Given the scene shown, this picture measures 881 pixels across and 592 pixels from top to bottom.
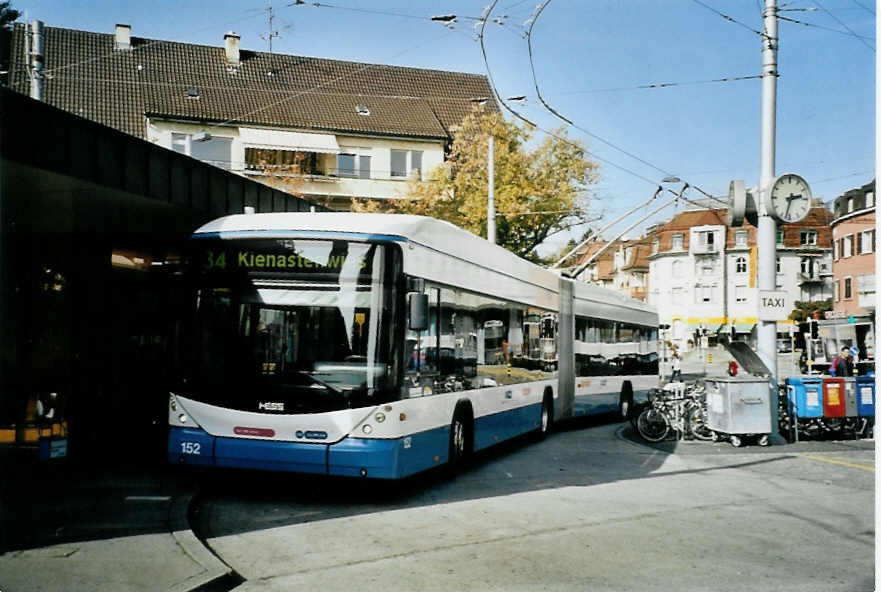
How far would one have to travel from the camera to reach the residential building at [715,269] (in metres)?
89.0

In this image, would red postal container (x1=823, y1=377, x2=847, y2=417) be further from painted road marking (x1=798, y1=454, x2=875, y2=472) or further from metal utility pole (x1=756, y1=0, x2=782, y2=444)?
painted road marking (x1=798, y1=454, x2=875, y2=472)

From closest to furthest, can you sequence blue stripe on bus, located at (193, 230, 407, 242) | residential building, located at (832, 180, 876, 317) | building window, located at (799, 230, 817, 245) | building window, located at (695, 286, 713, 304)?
blue stripe on bus, located at (193, 230, 407, 242) < residential building, located at (832, 180, 876, 317) < building window, located at (799, 230, 817, 245) < building window, located at (695, 286, 713, 304)

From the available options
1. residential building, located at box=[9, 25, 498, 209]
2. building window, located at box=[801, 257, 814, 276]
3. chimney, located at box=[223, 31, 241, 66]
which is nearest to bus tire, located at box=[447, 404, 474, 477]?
residential building, located at box=[9, 25, 498, 209]

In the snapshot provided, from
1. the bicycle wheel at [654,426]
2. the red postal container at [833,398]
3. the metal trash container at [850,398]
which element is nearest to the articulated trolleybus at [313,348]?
the bicycle wheel at [654,426]

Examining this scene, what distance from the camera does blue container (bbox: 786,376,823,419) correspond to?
1636 cm

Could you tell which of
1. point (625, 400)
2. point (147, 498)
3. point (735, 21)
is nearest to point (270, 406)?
point (147, 498)

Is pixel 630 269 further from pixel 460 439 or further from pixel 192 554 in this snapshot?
pixel 192 554

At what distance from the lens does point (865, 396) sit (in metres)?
16.7

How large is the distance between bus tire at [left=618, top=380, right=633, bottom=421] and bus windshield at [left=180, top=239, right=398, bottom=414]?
45.7 ft

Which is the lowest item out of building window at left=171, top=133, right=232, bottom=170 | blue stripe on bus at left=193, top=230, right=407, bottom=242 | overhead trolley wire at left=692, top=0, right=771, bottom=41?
blue stripe on bus at left=193, top=230, right=407, bottom=242

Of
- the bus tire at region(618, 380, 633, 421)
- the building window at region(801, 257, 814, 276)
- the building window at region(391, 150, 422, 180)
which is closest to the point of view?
the bus tire at region(618, 380, 633, 421)

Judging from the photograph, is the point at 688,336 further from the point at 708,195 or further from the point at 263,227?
the point at 263,227

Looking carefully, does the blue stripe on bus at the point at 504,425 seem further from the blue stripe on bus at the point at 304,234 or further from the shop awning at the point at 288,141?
the shop awning at the point at 288,141

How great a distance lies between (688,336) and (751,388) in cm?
8799
